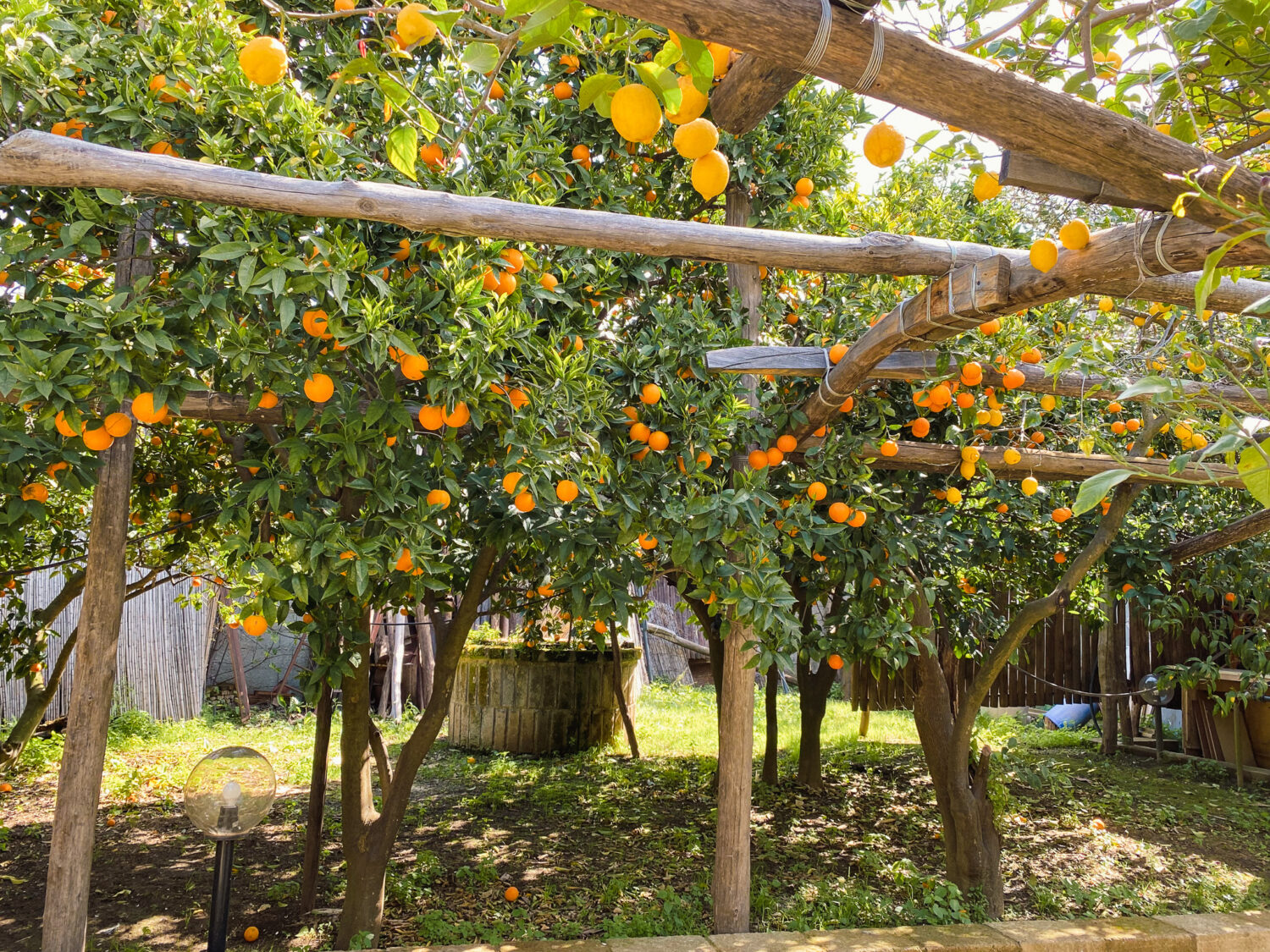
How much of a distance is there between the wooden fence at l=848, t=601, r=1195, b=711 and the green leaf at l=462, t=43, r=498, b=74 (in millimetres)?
6862

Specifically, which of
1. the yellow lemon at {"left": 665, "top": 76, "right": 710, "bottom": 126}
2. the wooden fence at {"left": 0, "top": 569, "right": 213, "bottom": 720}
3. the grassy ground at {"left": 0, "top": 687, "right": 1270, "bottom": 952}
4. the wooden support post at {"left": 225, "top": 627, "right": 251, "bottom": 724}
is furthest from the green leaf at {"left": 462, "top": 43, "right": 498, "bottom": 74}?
the wooden support post at {"left": 225, "top": 627, "right": 251, "bottom": 724}

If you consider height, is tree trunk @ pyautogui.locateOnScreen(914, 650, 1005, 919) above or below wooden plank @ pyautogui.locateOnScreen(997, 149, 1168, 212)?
below

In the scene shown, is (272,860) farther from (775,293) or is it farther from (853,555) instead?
(775,293)

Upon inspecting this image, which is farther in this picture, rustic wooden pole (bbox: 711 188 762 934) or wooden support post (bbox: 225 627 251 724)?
wooden support post (bbox: 225 627 251 724)

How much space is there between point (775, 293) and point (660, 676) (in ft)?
24.9

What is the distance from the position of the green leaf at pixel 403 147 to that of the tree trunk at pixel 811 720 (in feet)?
15.9

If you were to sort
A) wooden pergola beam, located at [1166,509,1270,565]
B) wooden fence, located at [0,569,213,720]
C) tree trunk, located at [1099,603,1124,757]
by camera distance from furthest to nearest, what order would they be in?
tree trunk, located at [1099,603,1124,757], wooden fence, located at [0,569,213,720], wooden pergola beam, located at [1166,509,1270,565]

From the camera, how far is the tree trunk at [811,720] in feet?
18.3

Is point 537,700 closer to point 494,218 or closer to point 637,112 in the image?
point 494,218

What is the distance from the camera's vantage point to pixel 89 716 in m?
2.41

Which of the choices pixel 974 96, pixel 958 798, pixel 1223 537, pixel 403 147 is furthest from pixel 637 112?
pixel 1223 537

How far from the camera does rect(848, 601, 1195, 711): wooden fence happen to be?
24.1 ft

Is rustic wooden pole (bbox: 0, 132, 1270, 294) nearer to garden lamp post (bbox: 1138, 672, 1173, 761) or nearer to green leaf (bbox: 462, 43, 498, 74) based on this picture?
green leaf (bbox: 462, 43, 498, 74)

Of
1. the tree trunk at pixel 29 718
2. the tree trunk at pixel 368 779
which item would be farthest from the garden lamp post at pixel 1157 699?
the tree trunk at pixel 29 718
